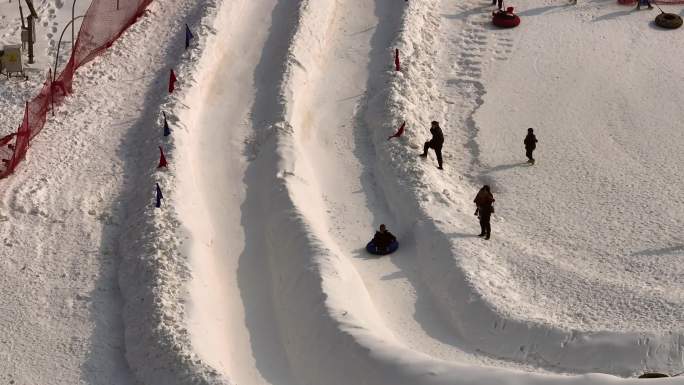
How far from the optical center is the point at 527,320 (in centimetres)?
2161

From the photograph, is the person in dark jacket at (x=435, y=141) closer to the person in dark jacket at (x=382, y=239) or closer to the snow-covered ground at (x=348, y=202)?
the snow-covered ground at (x=348, y=202)

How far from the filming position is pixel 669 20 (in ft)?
113

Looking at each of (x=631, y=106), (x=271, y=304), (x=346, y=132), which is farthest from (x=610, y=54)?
(x=271, y=304)

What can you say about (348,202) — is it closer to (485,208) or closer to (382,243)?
(382,243)

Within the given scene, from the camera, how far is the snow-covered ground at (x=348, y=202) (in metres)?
21.6

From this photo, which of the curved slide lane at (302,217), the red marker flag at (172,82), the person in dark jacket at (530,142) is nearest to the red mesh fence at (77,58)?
the red marker flag at (172,82)

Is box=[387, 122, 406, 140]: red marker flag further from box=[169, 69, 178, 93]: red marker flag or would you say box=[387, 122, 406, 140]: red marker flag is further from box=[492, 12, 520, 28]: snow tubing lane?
box=[492, 12, 520, 28]: snow tubing lane

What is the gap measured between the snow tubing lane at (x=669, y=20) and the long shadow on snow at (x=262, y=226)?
971 centimetres

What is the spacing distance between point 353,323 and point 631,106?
12.1 metres

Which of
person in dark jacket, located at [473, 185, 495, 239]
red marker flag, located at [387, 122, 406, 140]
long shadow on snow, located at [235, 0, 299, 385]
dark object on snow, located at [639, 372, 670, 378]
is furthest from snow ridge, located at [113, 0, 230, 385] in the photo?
dark object on snow, located at [639, 372, 670, 378]

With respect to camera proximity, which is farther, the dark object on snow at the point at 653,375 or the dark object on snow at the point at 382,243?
the dark object on snow at the point at 382,243

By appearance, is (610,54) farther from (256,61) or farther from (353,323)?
(353,323)

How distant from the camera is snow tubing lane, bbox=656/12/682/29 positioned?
34219 millimetres

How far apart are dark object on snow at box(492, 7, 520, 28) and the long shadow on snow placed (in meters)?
5.46
